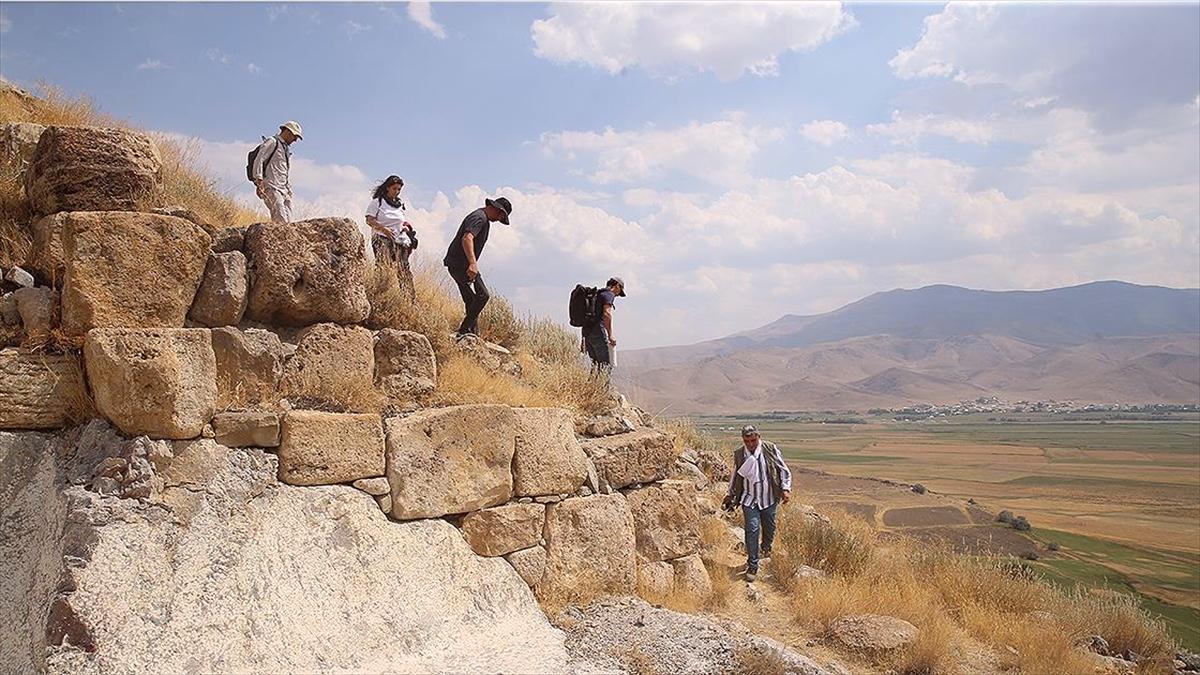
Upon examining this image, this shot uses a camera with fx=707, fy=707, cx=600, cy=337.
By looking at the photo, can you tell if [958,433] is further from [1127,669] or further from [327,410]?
[327,410]

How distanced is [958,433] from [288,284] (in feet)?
298

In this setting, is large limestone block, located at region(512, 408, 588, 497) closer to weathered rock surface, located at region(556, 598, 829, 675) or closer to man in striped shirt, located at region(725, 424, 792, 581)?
weathered rock surface, located at region(556, 598, 829, 675)

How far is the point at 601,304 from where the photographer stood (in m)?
8.54

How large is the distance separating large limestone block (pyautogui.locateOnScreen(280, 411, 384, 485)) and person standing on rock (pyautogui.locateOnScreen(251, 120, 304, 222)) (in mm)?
3447

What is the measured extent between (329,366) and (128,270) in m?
1.37

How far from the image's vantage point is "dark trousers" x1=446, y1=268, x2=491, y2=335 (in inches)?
279

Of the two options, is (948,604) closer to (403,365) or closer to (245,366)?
(403,365)

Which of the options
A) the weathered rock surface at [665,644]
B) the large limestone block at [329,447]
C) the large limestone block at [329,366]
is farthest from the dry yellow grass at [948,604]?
the large limestone block at [329,366]

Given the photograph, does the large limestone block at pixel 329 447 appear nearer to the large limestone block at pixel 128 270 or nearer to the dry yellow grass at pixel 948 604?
the large limestone block at pixel 128 270

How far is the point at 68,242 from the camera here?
4.28 meters

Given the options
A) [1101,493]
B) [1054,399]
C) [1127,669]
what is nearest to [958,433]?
[1101,493]

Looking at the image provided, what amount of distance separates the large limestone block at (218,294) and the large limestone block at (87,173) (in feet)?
2.08

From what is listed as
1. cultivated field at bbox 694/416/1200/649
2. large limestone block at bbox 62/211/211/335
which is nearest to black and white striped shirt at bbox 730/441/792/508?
cultivated field at bbox 694/416/1200/649

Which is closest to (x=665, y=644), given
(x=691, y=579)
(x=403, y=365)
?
(x=691, y=579)
